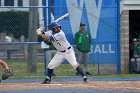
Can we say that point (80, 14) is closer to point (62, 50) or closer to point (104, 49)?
point (104, 49)

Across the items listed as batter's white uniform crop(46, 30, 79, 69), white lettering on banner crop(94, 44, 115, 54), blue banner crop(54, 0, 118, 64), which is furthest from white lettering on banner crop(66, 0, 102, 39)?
batter's white uniform crop(46, 30, 79, 69)

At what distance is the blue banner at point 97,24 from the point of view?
20.0 m

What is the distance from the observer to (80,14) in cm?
2011

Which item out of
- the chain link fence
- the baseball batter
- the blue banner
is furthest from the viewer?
the blue banner

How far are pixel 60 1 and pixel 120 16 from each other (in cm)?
253

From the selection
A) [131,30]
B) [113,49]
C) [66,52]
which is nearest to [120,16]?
[113,49]

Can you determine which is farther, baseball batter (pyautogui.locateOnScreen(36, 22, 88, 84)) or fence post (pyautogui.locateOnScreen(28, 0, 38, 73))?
fence post (pyautogui.locateOnScreen(28, 0, 38, 73))

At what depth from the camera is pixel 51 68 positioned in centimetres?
1564

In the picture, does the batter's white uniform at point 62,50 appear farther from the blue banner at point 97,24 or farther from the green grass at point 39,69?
the blue banner at point 97,24

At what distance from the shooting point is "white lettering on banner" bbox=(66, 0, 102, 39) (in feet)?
65.8

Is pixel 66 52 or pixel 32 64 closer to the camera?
pixel 66 52

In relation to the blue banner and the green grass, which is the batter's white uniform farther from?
the blue banner

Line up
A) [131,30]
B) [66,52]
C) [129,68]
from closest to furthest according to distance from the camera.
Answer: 1. [66,52]
2. [129,68]
3. [131,30]

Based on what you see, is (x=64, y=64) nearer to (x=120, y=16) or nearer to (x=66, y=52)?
(x=120, y=16)
